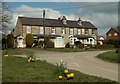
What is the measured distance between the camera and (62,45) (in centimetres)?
6644

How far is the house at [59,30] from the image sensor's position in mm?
63031

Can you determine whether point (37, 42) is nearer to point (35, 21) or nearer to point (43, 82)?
point (35, 21)

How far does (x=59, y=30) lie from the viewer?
2655 inches

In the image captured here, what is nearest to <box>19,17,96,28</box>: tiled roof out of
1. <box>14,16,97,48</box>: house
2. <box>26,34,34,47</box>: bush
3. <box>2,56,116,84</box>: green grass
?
<box>14,16,97,48</box>: house

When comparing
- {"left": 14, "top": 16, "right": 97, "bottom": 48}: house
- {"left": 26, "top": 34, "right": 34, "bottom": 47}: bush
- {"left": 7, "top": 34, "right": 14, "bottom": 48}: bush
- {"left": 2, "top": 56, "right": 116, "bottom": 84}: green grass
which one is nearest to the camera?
{"left": 2, "top": 56, "right": 116, "bottom": 84}: green grass

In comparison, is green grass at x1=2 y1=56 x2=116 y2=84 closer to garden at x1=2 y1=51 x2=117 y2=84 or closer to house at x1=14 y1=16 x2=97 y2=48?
garden at x1=2 y1=51 x2=117 y2=84

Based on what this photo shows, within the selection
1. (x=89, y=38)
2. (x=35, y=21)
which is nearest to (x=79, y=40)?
(x=89, y=38)

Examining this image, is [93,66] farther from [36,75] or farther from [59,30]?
[59,30]

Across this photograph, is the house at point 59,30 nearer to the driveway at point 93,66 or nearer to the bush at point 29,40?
the bush at point 29,40

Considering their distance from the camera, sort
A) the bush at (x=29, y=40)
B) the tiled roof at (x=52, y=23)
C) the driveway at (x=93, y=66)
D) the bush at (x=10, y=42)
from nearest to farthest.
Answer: the driveway at (x=93, y=66)
the bush at (x=10, y=42)
the bush at (x=29, y=40)
the tiled roof at (x=52, y=23)

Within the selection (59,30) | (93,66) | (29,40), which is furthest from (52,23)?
(93,66)

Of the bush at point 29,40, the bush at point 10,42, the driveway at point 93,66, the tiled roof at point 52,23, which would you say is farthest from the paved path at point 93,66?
the tiled roof at point 52,23

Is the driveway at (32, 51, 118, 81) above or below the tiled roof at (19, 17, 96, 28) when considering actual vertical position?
below

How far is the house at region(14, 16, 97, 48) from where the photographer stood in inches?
2482
